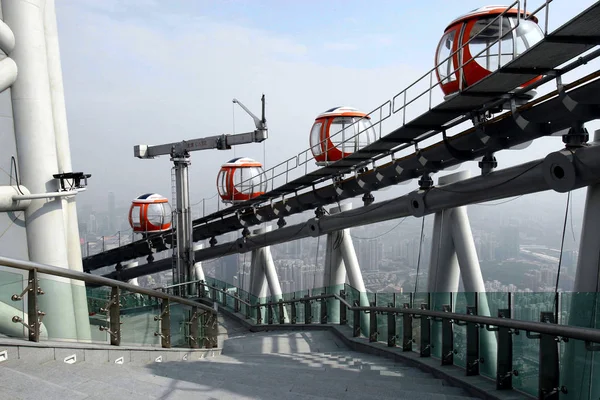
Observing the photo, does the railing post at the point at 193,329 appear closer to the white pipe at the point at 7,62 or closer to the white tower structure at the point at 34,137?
the white tower structure at the point at 34,137

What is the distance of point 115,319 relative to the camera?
7973 mm

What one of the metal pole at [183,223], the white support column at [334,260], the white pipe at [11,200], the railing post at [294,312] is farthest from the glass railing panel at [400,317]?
the metal pole at [183,223]

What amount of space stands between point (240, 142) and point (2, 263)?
17.7m

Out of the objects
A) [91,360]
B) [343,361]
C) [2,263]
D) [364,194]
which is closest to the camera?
[2,263]

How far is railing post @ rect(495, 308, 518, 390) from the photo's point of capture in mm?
6348

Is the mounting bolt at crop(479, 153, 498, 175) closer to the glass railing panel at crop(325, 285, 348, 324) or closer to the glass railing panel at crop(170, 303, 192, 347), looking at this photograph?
the glass railing panel at crop(325, 285, 348, 324)

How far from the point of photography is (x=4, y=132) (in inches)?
543

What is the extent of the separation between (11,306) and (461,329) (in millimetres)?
4704

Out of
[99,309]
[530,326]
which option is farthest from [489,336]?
[99,309]

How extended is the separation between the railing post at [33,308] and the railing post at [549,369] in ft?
15.2

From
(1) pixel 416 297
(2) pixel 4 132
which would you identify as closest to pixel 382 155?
(1) pixel 416 297

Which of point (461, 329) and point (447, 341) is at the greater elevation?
point (461, 329)

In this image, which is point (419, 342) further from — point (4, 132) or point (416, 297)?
point (4, 132)

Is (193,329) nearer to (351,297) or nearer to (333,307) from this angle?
(351,297)
